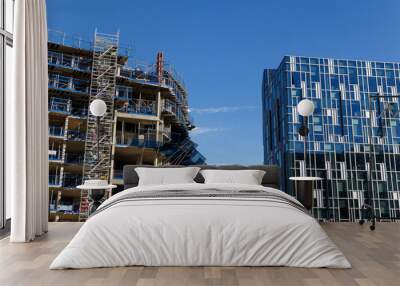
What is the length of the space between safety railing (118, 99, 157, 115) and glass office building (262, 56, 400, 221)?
244 centimetres

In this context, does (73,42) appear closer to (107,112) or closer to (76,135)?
Result: (107,112)

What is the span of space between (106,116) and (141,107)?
0.85 metres

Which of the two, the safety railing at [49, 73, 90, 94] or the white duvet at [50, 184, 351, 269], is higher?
the safety railing at [49, 73, 90, 94]

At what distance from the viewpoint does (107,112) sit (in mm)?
7566

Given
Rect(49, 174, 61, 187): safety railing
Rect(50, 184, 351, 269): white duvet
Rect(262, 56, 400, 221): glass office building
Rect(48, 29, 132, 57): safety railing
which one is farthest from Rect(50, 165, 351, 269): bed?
Rect(48, 29, 132, 57): safety railing

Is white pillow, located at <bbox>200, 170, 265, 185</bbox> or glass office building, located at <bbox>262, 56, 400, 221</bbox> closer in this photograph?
white pillow, located at <bbox>200, 170, 265, 185</bbox>

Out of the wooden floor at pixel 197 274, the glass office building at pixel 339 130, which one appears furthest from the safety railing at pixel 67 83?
the wooden floor at pixel 197 274

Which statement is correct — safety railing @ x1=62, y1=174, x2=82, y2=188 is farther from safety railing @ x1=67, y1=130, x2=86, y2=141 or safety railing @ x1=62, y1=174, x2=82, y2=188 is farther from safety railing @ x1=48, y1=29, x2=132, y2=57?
safety railing @ x1=48, y1=29, x2=132, y2=57

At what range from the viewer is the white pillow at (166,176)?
4.41m

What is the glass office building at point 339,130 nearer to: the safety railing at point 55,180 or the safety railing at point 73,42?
the safety railing at point 73,42

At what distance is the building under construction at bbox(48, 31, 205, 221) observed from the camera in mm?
7457

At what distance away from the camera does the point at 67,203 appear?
746 centimetres

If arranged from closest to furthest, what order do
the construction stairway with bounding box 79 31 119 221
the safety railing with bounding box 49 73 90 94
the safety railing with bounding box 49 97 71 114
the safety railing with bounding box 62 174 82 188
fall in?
1. the construction stairway with bounding box 79 31 119 221
2. the safety railing with bounding box 62 174 82 188
3. the safety railing with bounding box 49 97 71 114
4. the safety railing with bounding box 49 73 90 94

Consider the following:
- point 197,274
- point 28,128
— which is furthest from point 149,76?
point 197,274
